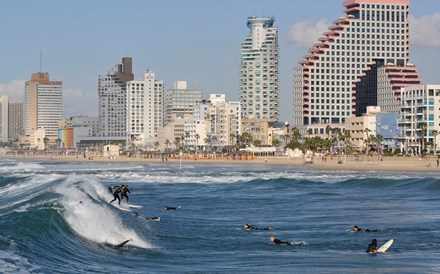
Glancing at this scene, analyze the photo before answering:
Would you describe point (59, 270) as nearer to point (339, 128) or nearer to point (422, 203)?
point (422, 203)

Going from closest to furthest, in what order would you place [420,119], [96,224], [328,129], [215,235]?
[96,224] < [215,235] < [420,119] < [328,129]

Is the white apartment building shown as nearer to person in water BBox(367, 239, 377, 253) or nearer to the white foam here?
the white foam

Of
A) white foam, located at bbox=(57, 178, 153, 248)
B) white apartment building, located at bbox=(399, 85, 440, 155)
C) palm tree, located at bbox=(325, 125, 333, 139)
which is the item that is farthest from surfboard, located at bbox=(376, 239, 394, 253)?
palm tree, located at bbox=(325, 125, 333, 139)

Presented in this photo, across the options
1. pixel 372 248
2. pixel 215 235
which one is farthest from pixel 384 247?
pixel 215 235

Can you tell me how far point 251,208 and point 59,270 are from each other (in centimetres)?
2399

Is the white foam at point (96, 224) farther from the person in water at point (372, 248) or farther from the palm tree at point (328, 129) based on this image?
the palm tree at point (328, 129)

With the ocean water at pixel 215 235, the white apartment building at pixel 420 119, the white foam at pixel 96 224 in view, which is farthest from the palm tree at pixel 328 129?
the white foam at pixel 96 224

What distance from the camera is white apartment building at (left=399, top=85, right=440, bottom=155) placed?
165 m

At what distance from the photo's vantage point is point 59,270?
23203 mm

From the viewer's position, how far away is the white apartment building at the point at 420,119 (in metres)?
165

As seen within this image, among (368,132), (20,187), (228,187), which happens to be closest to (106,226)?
(20,187)

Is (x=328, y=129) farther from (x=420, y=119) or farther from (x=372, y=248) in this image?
(x=372, y=248)

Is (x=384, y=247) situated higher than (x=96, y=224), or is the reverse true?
(x=96, y=224)

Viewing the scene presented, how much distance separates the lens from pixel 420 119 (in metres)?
168
